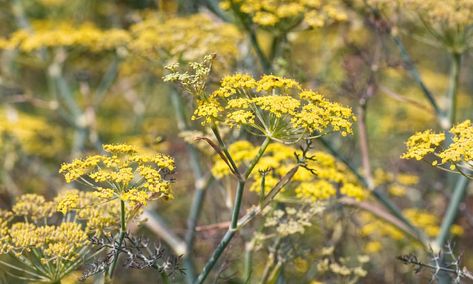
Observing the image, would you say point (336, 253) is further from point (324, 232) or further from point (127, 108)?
point (127, 108)

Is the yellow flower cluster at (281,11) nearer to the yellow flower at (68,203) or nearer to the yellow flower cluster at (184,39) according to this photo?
the yellow flower cluster at (184,39)

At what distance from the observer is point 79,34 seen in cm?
1122

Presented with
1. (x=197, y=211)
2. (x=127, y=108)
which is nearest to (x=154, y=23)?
(x=197, y=211)

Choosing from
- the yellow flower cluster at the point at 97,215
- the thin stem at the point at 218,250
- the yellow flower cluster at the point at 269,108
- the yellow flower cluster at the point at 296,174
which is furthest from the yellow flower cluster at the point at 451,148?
the yellow flower cluster at the point at 97,215

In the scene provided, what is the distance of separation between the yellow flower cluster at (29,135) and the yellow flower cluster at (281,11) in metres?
6.08

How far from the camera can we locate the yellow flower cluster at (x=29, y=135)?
1264 cm

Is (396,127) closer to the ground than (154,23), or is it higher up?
closer to the ground

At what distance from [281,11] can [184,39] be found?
1.82 m

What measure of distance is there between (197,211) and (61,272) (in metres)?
4.08

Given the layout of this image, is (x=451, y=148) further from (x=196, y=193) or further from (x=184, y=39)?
(x=196, y=193)

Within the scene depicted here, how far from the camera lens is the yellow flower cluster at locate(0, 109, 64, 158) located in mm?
12641

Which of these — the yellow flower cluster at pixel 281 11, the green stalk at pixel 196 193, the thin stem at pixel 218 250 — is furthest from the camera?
the green stalk at pixel 196 193

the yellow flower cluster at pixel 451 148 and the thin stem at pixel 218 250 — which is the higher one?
the yellow flower cluster at pixel 451 148

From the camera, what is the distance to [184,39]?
8836mm
